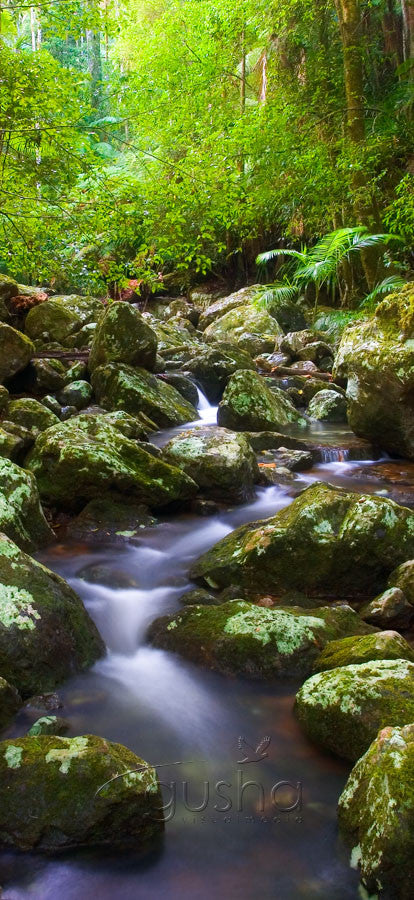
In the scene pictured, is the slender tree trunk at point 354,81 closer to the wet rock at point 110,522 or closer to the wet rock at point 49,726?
the wet rock at point 110,522

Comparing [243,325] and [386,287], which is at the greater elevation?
[386,287]

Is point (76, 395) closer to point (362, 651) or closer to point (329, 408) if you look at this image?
point (329, 408)

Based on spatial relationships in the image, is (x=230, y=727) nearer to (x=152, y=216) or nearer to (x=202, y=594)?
(x=202, y=594)

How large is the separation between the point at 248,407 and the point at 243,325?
22.2 feet

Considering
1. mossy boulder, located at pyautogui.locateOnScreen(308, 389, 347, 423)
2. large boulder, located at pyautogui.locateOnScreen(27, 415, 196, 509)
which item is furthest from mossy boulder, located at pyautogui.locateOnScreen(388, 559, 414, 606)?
mossy boulder, located at pyautogui.locateOnScreen(308, 389, 347, 423)

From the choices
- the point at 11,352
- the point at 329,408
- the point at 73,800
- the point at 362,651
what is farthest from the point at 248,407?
the point at 73,800

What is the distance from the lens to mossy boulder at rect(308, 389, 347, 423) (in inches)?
369

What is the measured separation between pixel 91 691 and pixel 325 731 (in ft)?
3.90

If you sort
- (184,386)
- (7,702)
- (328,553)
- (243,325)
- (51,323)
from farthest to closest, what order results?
(243,325)
(51,323)
(184,386)
(328,553)
(7,702)

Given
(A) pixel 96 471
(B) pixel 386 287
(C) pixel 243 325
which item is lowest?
(A) pixel 96 471

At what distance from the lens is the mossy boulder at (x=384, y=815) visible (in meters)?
1.81

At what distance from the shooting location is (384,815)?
1871mm

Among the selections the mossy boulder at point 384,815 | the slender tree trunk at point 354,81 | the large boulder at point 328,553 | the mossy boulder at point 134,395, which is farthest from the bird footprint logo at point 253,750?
the slender tree trunk at point 354,81

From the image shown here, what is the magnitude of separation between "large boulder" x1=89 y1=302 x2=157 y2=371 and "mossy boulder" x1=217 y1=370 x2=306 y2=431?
1571 mm
